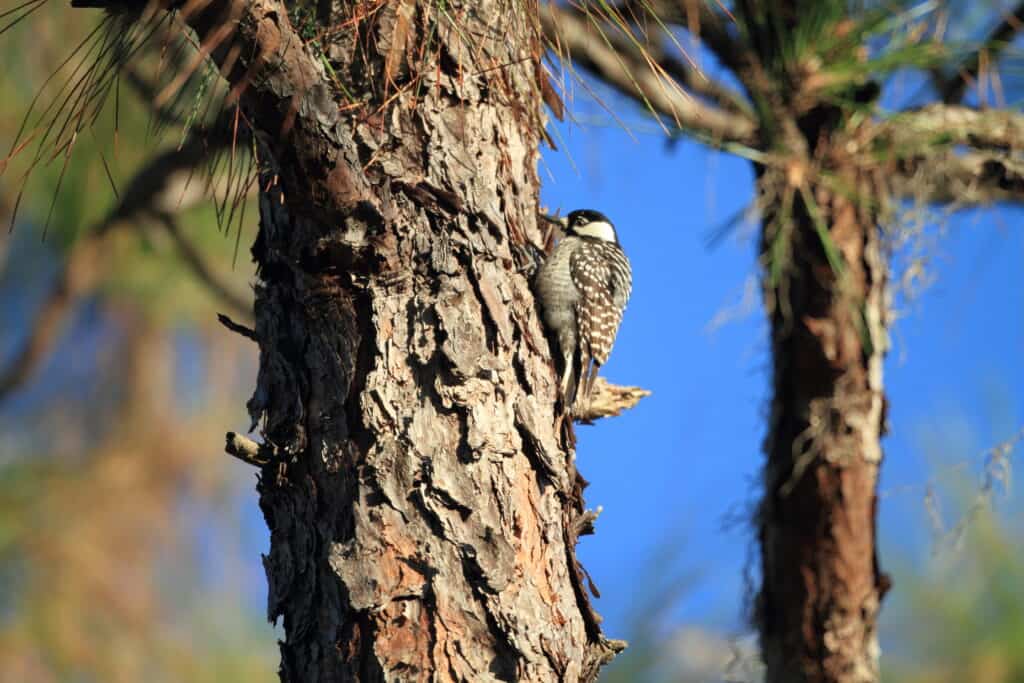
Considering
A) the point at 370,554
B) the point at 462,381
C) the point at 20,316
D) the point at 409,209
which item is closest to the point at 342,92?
the point at 409,209

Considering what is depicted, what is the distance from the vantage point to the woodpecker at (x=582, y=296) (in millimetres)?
2150

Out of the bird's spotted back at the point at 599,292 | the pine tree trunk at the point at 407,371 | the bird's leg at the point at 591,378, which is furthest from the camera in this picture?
the bird's spotted back at the point at 599,292

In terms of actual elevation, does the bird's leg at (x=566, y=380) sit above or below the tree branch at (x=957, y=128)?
below

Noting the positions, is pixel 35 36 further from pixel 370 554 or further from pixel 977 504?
pixel 977 504

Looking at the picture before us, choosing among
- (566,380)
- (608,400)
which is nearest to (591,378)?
(608,400)

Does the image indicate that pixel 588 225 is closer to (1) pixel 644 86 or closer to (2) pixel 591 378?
(1) pixel 644 86

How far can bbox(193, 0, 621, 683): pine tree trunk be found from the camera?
1668 mm

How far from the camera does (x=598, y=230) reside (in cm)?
320

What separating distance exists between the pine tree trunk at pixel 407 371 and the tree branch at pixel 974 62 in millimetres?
1848

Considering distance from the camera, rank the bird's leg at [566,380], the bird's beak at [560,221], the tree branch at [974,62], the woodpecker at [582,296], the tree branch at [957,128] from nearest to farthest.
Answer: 1. the bird's leg at [566,380]
2. the woodpecker at [582,296]
3. the bird's beak at [560,221]
4. the tree branch at [974,62]
5. the tree branch at [957,128]

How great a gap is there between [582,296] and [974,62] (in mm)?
1837

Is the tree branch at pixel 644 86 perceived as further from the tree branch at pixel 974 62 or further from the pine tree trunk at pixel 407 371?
the pine tree trunk at pixel 407 371

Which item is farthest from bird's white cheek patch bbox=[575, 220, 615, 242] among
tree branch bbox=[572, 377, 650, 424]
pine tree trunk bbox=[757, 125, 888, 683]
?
tree branch bbox=[572, 377, 650, 424]

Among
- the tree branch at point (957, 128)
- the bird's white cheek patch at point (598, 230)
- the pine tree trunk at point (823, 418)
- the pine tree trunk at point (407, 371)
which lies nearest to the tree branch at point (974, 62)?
the tree branch at point (957, 128)
